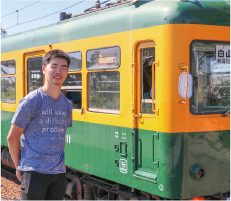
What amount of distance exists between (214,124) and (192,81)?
2.05 ft

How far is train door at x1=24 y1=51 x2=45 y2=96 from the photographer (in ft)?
21.4

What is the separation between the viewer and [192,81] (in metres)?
4.15

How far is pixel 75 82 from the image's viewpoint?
18.5 ft

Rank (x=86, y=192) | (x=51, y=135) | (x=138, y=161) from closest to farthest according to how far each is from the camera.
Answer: (x=51, y=135), (x=138, y=161), (x=86, y=192)

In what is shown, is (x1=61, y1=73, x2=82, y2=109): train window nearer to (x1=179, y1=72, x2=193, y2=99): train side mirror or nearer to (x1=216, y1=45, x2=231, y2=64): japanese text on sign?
(x1=179, y1=72, x2=193, y2=99): train side mirror

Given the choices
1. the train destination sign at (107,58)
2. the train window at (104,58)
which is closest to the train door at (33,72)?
the train window at (104,58)

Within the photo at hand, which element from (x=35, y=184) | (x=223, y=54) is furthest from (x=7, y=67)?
(x=35, y=184)

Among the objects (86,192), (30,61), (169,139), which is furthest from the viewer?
(30,61)

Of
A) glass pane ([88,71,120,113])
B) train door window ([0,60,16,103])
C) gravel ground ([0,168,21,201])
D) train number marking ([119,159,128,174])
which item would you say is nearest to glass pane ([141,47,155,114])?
glass pane ([88,71,120,113])

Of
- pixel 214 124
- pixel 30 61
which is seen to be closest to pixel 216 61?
pixel 214 124

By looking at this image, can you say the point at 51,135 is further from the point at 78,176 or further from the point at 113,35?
the point at 78,176

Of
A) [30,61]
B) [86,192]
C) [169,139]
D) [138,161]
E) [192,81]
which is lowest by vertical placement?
[86,192]

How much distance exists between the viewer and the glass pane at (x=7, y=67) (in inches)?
295

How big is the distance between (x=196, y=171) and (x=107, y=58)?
2.02 meters
